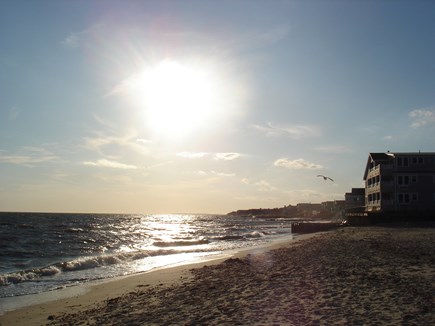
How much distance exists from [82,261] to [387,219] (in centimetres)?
4146

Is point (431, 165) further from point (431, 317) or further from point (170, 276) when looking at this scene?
point (431, 317)

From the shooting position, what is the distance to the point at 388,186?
5969 cm

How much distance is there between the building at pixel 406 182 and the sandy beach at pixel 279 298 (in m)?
43.1

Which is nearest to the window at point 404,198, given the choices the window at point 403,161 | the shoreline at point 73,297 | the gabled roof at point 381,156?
the window at point 403,161

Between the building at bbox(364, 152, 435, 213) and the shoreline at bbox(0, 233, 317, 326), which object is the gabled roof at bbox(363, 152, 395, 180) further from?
the shoreline at bbox(0, 233, 317, 326)

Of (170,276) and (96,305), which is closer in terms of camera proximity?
(96,305)

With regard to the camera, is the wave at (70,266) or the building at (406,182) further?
the building at (406,182)

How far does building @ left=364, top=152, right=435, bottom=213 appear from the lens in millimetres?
57812

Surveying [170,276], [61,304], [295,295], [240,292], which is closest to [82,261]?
[170,276]

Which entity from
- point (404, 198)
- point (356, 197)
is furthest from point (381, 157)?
point (356, 197)

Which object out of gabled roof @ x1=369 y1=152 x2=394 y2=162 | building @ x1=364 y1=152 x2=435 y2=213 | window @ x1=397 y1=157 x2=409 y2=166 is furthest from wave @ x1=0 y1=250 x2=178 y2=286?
gabled roof @ x1=369 y1=152 x2=394 y2=162

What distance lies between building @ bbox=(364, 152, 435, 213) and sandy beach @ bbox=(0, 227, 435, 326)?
43.1m

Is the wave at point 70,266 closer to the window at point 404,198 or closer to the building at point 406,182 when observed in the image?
the building at point 406,182

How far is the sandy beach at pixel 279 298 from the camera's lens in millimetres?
9352
